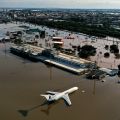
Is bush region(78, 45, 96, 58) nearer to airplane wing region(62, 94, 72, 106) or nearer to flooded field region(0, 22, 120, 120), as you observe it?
flooded field region(0, 22, 120, 120)

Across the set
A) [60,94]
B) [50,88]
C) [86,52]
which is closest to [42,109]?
[60,94]

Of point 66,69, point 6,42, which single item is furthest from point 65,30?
point 66,69

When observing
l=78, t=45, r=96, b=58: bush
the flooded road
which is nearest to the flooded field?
the flooded road

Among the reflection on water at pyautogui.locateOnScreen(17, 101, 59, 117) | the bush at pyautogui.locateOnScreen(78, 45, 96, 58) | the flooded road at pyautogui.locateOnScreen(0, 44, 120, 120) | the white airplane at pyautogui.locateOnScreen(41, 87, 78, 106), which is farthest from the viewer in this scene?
the bush at pyautogui.locateOnScreen(78, 45, 96, 58)

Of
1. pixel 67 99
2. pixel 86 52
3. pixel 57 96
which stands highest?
pixel 86 52

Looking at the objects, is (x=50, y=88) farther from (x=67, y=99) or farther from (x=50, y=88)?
(x=67, y=99)

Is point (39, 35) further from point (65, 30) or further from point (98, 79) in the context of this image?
point (98, 79)

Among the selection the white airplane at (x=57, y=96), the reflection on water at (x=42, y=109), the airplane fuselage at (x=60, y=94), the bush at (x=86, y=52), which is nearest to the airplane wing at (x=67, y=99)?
the white airplane at (x=57, y=96)

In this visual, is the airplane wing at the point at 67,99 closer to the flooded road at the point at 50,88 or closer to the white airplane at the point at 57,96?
the white airplane at the point at 57,96
